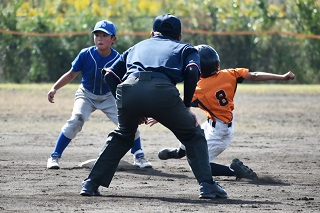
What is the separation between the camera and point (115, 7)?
32.0 meters

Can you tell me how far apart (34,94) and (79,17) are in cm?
857

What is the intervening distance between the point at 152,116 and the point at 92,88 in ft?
9.88

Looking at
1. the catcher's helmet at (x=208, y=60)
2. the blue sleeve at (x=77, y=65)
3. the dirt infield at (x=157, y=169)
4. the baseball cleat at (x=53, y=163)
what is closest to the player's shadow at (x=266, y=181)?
the dirt infield at (x=157, y=169)

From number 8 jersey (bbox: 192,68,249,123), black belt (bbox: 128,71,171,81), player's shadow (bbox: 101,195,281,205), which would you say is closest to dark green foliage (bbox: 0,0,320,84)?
number 8 jersey (bbox: 192,68,249,123)

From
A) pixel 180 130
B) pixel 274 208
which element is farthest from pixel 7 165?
pixel 274 208

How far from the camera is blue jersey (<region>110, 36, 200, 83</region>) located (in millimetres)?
7902

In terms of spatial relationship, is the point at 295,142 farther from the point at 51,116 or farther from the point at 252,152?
the point at 51,116

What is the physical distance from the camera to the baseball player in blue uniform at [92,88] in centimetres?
1049

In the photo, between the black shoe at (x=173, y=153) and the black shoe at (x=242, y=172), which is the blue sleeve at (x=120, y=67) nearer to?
the black shoe at (x=242, y=172)

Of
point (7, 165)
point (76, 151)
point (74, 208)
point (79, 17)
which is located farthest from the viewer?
point (79, 17)

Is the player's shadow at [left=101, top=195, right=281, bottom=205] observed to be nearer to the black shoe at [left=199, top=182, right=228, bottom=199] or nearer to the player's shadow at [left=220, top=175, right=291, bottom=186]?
the black shoe at [left=199, top=182, right=228, bottom=199]

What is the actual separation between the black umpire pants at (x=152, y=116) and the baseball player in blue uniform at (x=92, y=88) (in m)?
2.26

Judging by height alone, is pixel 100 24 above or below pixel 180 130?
above

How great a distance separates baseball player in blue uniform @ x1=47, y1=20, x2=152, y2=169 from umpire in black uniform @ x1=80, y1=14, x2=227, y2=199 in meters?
2.27
